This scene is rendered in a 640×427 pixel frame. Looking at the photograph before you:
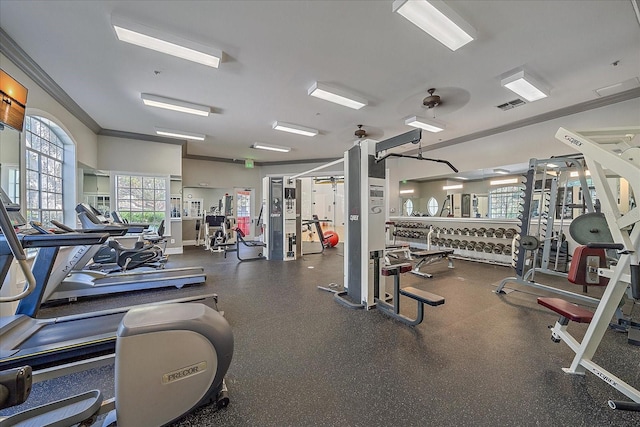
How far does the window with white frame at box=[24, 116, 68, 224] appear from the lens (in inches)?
151

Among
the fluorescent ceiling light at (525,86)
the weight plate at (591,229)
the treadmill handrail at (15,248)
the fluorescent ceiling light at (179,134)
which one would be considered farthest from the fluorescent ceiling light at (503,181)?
the treadmill handrail at (15,248)

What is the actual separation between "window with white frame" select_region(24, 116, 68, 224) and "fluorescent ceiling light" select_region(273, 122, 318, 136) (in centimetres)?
396

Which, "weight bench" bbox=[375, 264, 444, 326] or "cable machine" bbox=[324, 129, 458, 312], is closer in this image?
"weight bench" bbox=[375, 264, 444, 326]

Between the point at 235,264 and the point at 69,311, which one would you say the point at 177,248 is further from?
the point at 69,311

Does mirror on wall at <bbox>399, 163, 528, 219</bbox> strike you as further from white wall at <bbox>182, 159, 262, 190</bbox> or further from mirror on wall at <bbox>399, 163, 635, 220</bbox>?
white wall at <bbox>182, 159, 262, 190</bbox>

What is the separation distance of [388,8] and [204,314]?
3.15 m

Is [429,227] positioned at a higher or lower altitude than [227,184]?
lower

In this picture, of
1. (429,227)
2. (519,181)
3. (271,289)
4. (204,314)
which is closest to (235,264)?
(271,289)

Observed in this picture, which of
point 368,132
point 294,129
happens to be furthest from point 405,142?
point 368,132

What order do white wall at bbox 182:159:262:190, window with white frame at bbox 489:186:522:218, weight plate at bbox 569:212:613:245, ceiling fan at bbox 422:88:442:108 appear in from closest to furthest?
weight plate at bbox 569:212:613:245 → ceiling fan at bbox 422:88:442:108 → window with white frame at bbox 489:186:522:218 → white wall at bbox 182:159:262:190

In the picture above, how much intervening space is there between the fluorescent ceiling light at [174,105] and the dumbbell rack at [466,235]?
6090 millimetres


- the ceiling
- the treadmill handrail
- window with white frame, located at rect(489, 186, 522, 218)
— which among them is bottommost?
the treadmill handrail

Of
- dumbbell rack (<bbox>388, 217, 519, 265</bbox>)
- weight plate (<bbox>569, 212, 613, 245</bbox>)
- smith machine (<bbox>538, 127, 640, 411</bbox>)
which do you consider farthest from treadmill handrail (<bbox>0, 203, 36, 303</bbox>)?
dumbbell rack (<bbox>388, 217, 519, 265</bbox>)

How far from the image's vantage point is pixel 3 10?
250 centimetres
